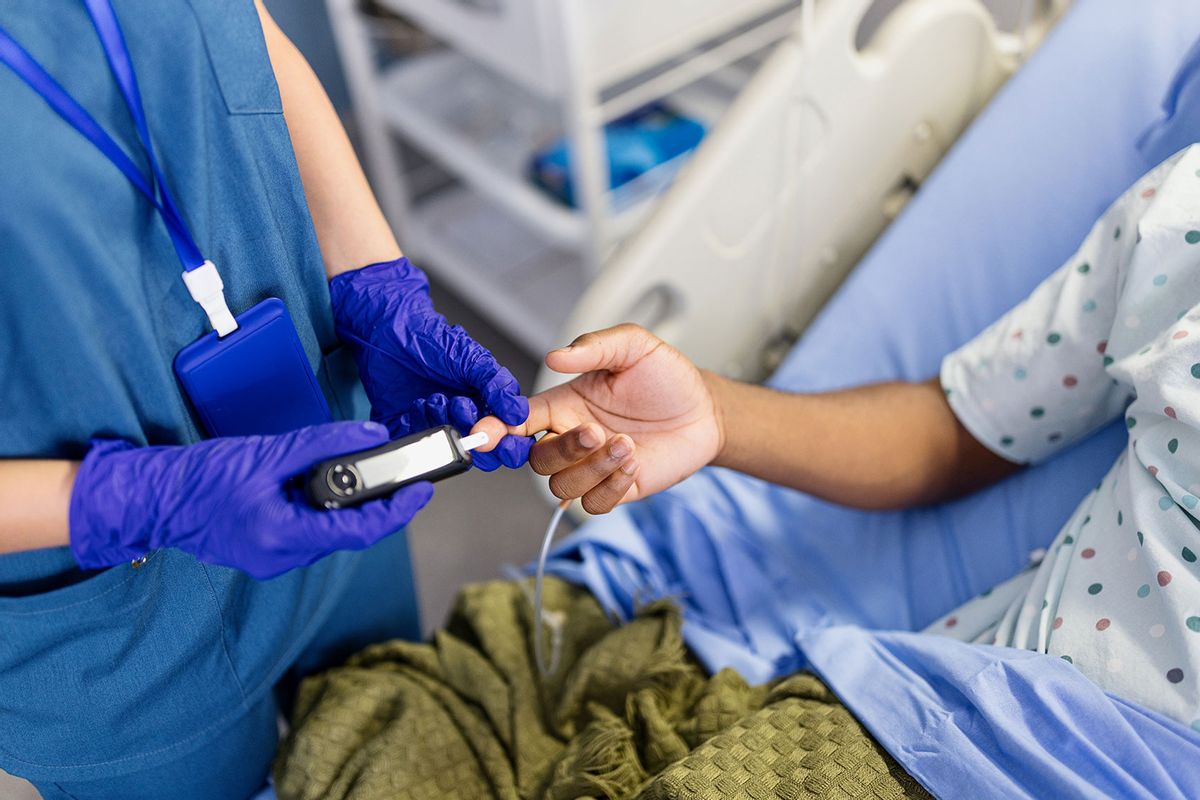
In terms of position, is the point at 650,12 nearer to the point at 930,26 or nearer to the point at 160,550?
the point at 930,26

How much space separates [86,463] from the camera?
672 mm

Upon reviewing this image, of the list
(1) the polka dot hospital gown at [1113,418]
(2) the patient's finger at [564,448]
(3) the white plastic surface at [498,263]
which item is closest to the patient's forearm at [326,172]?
(2) the patient's finger at [564,448]

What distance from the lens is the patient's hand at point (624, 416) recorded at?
0.82 meters

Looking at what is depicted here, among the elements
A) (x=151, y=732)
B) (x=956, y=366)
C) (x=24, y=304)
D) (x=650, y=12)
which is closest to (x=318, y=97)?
(x=24, y=304)

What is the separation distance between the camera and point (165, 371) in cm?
73

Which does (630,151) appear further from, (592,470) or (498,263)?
(592,470)

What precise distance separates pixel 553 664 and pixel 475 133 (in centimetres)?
130

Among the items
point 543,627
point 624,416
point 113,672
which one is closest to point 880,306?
point 624,416

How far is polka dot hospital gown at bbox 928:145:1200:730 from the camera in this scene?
2.70 feet

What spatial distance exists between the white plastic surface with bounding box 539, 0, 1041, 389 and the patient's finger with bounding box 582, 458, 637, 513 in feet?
1.27

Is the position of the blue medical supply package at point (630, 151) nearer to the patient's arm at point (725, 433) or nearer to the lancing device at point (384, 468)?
the patient's arm at point (725, 433)

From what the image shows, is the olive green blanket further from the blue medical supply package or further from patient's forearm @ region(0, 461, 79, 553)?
the blue medical supply package

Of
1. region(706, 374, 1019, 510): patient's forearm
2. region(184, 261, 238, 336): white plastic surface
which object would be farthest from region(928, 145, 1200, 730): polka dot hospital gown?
region(184, 261, 238, 336): white plastic surface

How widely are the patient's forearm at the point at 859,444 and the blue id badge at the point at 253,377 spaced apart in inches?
15.9
